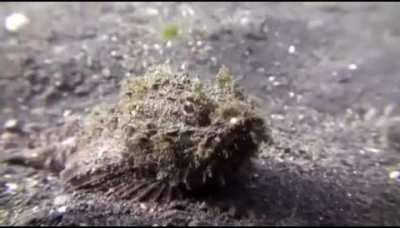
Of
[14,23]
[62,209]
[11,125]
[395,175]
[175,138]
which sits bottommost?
[395,175]

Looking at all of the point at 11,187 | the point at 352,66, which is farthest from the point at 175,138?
the point at 352,66

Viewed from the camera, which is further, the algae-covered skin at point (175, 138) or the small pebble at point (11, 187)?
the small pebble at point (11, 187)

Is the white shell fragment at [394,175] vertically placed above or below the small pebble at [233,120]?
below

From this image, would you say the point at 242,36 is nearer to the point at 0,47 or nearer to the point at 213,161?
the point at 0,47

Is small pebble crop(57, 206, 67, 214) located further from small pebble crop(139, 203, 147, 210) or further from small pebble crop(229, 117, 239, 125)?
small pebble crop(229, 117, 239, 125)

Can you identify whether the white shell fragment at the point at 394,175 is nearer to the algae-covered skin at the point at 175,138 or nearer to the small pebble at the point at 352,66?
the algae-covered skin at the point at 175,138

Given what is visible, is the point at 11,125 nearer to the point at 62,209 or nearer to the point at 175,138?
the point at 62,209

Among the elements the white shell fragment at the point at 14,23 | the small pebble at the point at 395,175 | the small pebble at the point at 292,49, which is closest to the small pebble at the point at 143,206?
the small pebble at the point at 395,175

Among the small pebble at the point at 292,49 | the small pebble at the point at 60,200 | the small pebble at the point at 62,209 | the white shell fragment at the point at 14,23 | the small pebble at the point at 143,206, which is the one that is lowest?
the small pebble at the point at 143,206
